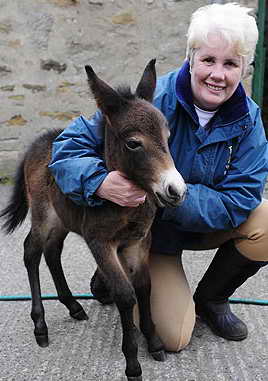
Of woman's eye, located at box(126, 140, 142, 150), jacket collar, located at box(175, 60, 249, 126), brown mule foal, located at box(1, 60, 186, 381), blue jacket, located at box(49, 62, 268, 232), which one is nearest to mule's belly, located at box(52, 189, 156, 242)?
brown mule foal, located at box(1, 60, 186, 381)

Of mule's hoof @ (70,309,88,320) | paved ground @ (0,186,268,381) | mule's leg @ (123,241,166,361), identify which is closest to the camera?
paved ground @ (0,186,268,381)

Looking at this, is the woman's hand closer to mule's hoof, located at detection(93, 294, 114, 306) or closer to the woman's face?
the woman's face

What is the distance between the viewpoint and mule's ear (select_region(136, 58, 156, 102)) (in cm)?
231

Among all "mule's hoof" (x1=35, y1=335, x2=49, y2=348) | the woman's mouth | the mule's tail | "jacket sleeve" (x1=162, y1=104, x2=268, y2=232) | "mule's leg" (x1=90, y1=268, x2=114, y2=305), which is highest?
the woman's mouth

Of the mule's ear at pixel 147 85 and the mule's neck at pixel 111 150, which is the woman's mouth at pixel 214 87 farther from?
the mule's neck at pixel 111 150

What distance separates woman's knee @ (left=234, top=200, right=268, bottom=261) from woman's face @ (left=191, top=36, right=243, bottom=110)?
0.60 meters

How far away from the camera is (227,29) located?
2408 millimetres

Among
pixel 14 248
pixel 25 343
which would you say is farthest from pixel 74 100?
pixel 25 343

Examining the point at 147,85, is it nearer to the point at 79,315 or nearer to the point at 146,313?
the point at 146,313

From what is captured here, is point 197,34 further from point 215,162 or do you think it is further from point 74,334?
point 74,334

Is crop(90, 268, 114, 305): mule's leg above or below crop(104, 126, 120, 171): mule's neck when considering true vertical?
below

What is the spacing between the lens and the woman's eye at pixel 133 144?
2.03 m

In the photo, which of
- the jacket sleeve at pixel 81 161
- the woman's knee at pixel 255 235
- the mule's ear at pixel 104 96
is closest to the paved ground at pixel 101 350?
the woman's knee at pixel 255 235

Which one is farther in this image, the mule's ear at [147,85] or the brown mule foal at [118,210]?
the mule's ear at [147,85]
